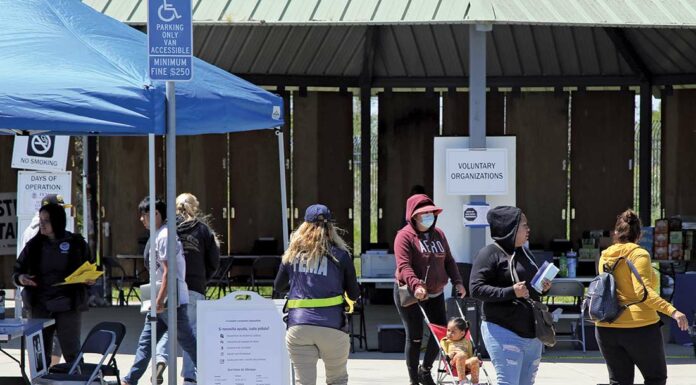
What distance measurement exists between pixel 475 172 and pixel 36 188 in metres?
5.13

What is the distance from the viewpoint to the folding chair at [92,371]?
8.56m

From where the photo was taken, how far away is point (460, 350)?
949cm

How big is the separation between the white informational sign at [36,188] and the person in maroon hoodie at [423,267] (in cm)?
545

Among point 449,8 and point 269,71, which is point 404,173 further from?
point 449,8

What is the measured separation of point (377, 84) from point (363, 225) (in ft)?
6.87

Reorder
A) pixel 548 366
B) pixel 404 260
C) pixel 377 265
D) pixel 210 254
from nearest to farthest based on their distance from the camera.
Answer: pixel 210 254
pixel 404 260
pixel 548 366
pixel 377 265

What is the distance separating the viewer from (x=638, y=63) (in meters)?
18.0

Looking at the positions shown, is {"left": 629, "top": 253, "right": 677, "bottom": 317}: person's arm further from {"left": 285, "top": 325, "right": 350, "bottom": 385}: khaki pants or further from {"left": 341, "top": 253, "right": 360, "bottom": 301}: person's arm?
{"left": 285, "top": 325, "right": 350, "bottom": 385}: khaki pants

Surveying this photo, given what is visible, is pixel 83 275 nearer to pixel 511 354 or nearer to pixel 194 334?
pixel 194 334

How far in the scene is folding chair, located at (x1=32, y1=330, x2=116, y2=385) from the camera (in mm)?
8562

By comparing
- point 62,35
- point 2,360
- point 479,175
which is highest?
point 62,35

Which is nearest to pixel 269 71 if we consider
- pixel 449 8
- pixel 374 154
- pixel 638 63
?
pixel 374 154

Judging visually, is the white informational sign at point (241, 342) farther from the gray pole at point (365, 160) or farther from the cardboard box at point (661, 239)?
the gray pole at point (365, 160)

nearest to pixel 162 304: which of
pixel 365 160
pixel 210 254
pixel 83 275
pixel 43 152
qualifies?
pixel 210 254
